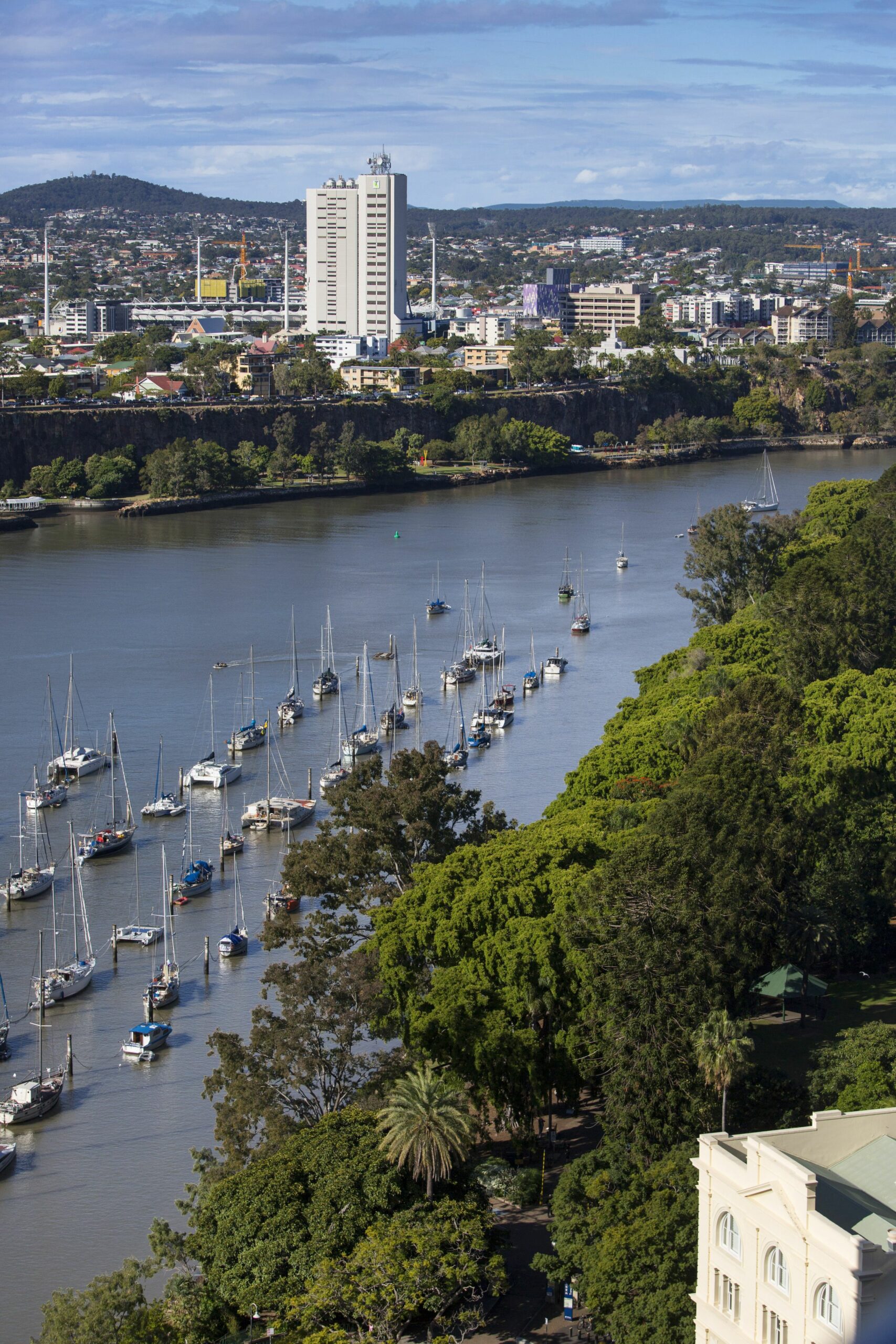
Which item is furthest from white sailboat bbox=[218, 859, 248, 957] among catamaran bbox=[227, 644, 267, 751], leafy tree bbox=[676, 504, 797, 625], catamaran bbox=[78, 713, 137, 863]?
leafy tree bbox=[676, 504, 797, 625]

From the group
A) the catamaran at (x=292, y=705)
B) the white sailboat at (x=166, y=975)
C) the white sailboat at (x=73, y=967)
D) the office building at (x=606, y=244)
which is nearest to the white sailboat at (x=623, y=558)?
the catamaran at (x=292, y=705)

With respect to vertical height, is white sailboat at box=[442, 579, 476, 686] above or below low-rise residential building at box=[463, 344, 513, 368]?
below

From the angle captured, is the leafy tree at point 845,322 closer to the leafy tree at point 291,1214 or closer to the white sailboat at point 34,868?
the white sailboat at point 34,868

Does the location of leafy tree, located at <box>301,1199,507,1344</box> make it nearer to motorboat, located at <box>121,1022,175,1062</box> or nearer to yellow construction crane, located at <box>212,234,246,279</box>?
motorboat, located at <box>121,1022,175,1062</box>

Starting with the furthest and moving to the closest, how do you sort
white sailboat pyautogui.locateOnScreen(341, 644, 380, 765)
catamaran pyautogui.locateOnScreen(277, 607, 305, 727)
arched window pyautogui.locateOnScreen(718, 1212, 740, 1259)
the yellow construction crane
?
the yellow construction crane < catamaran pyautogui.locateOnScreen(277, 607, 305, 727) < white sailboat pyautogui.locateOnScreen(341, 644, 380, 765) < arched window pyautogui.locateOnScreen(718, 1212, 740, 1259)

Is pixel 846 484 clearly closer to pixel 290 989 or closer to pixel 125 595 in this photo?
pixel 125 595

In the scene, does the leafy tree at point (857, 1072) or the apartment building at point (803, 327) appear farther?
the apartment building at point (803, 327)

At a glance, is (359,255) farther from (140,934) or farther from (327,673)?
(140,934)
